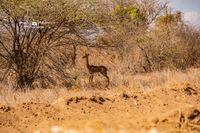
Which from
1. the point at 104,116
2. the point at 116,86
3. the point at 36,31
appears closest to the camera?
the point at 104,116

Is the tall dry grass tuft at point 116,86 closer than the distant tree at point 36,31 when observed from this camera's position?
Yes

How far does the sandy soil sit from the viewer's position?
929cm

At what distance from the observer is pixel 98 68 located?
64.2ft

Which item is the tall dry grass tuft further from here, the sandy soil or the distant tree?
the sandy soil

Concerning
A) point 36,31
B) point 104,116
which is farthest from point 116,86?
point 104,116

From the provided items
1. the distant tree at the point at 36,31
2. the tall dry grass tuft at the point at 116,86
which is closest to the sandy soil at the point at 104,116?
the tall dry grass tuft at the point at 116,86

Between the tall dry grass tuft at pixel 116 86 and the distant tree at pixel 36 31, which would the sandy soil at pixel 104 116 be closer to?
the tall dry grass tuft at pixel 116 86

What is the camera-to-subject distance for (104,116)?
10.4 meters

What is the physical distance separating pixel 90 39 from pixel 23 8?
3203 millimetres

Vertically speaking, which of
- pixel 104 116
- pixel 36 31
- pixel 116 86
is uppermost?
pixel 36 31

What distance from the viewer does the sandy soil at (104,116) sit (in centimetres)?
929

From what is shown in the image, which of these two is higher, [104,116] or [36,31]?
[36,31]

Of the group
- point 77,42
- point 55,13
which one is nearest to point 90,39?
point 77,42

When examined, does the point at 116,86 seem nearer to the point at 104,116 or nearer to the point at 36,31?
the point at 36,31
